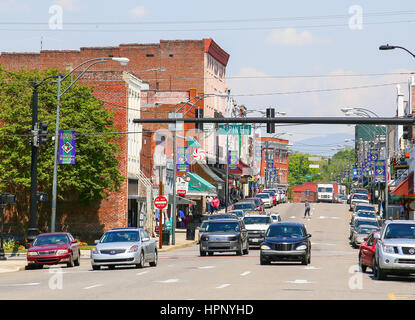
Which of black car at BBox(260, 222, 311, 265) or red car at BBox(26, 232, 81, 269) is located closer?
black car at BBox(260, 222, 311, 265)

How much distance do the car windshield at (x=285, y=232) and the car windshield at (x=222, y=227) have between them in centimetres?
629

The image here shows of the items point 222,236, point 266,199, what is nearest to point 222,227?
point 222,236

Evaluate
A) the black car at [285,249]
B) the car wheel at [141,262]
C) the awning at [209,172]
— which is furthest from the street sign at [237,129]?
the car wheel at [141,262]

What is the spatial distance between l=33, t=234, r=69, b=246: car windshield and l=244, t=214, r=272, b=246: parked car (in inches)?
586

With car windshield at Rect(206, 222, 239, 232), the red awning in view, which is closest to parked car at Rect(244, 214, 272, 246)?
car windshield at Rect(206, 222, 239, 232)

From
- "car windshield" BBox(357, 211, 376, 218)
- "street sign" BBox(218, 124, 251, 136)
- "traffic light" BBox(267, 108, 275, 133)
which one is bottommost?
"car windshield" BBox(357, 211, 376, 218)

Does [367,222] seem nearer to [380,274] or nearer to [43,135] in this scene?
[43,135]

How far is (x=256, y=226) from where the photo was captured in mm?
48969

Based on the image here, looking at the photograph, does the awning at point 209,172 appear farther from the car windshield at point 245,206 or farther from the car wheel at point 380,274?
the car wheel at point 380,274

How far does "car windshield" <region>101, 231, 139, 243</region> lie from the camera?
1312 inches

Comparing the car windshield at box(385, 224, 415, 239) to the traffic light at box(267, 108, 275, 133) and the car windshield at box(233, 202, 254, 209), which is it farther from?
the car windshield at box(233, 202, 254, 209)

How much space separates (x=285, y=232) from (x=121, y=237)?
6.72 meters

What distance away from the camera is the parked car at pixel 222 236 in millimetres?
41281
